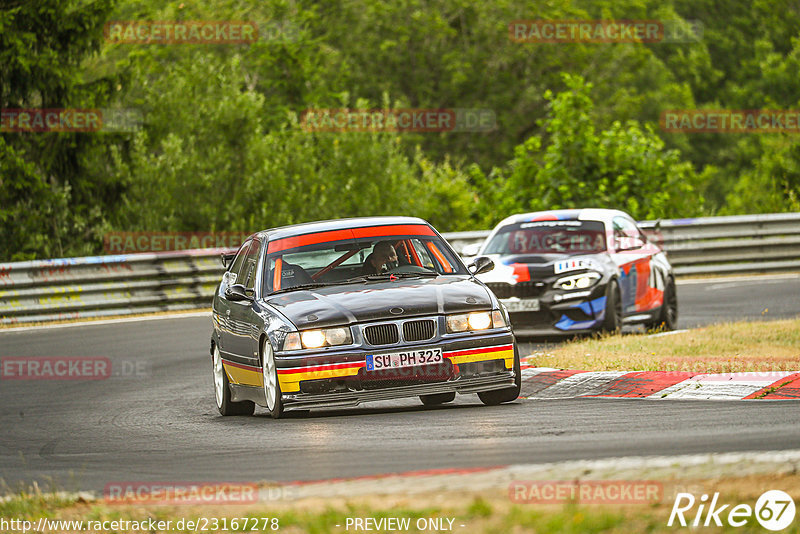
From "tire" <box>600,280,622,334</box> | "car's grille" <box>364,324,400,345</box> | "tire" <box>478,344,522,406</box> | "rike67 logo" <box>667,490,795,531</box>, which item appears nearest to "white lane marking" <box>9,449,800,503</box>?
"rike67 logo" <box>667,490,795,531</box>

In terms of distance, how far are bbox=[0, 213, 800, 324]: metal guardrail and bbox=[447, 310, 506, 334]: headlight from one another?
944 cm

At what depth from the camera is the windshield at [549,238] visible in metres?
17.0

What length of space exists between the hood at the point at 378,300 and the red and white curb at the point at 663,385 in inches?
45.7

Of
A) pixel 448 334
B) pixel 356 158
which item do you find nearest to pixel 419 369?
pixel 448 334

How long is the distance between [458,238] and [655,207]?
22.4 feet

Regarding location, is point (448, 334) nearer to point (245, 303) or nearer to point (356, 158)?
point (245, 303)

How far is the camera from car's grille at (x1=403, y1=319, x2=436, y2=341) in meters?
10.1

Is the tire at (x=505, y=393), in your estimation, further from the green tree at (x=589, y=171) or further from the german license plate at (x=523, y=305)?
the green tree at (x=589, y=171)

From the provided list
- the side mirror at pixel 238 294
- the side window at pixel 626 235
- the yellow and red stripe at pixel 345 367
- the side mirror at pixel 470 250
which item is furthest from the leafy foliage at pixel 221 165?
the yellow and red stripe at pixel 345 367

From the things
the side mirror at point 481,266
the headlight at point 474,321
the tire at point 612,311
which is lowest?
the tire at point 612,311

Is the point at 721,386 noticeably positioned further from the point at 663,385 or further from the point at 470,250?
the point at 470,250

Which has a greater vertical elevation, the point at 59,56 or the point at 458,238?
the point at 59,56

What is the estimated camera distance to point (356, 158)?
34.2 m

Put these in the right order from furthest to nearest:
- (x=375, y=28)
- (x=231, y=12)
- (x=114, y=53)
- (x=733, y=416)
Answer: (x=375, y=28) < (x=231, y=12) < (x=114, y=53) < (x=733, y=416)
